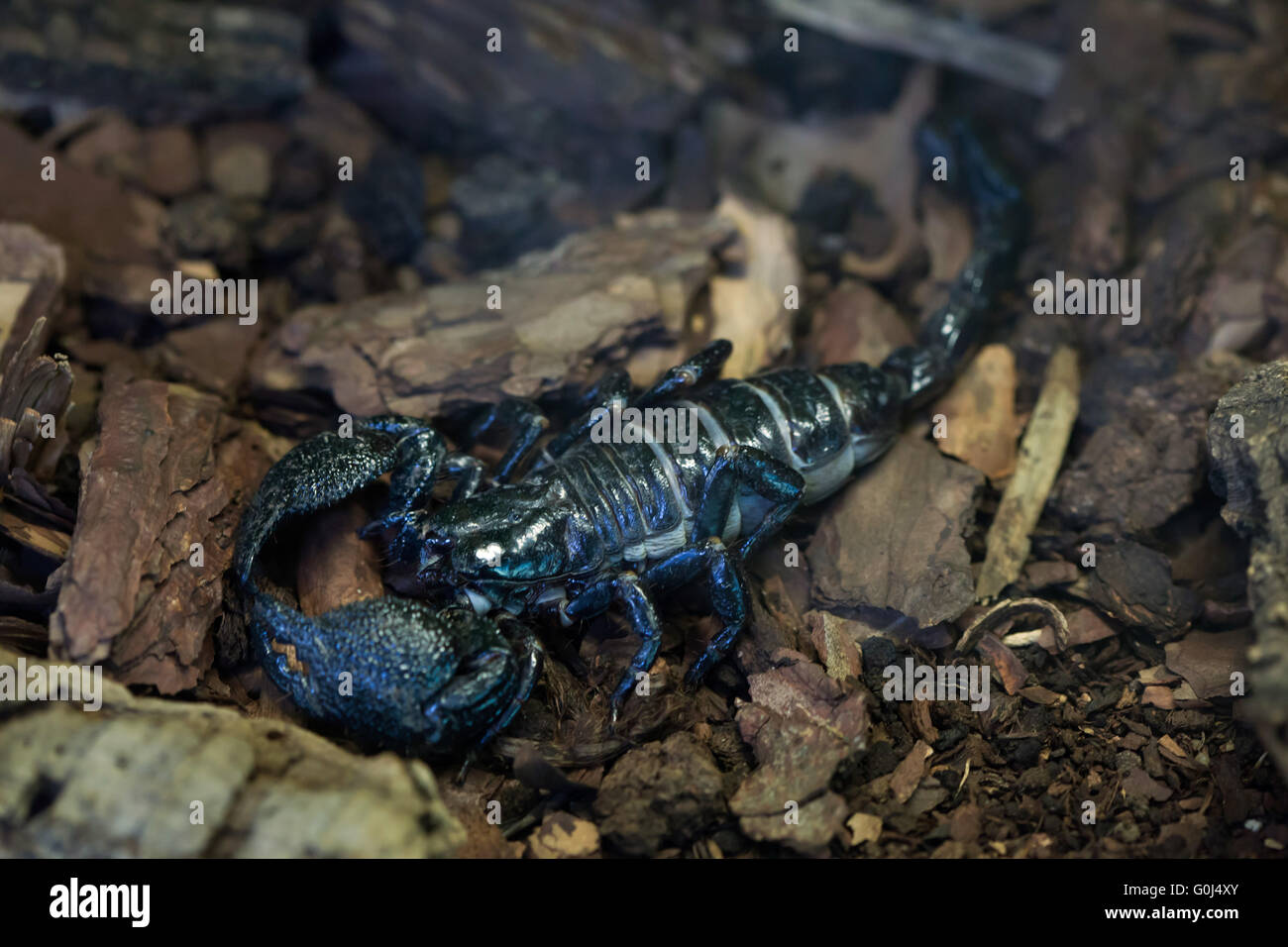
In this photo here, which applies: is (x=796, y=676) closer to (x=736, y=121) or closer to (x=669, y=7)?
(x=736, y=121)

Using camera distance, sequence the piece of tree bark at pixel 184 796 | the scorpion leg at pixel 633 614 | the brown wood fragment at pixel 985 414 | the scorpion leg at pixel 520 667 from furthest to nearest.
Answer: the brown wood fragment at pixel 985 414, the scorpion leg at pixel 633 614, the scorpion leg at pixel 520 667, the piece of tree bark at pixel 184 796

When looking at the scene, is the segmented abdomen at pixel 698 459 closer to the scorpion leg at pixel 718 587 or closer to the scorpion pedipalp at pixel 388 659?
the scorpion leg at pixel 718 587

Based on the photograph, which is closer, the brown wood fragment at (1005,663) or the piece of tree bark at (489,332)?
the brown wood fragment at (1005,663)

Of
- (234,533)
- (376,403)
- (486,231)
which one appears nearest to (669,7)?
(486,231)

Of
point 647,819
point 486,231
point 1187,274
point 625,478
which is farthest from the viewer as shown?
point 486,231

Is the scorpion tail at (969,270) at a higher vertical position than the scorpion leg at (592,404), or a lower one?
higher

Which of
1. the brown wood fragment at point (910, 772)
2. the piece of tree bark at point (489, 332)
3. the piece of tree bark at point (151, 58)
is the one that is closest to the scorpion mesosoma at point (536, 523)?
the piece of tree bark at point (489, 332)

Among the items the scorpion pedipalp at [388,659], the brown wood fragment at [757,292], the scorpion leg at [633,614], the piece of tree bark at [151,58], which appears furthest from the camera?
the piece of tree bark at [151,58]

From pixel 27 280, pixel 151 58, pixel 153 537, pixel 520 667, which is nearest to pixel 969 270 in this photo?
pixel 520 667
